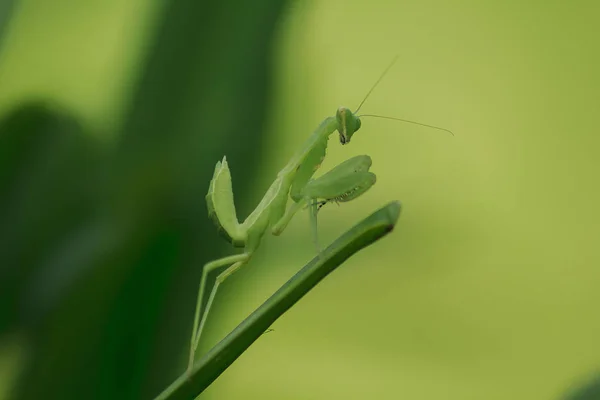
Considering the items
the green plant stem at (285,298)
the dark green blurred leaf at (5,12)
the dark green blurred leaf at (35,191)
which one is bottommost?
the dark green blurred leaf at (35,191)

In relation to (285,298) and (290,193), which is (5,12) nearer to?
(290,193)

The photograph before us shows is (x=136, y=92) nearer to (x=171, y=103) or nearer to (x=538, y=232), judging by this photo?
(x=171, y=103)

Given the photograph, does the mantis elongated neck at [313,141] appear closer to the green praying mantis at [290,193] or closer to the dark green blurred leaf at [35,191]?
the green praying mantis at [290,193]

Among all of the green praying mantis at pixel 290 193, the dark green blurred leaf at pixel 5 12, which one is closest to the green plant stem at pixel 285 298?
the green praying mantis at pixel 290 193

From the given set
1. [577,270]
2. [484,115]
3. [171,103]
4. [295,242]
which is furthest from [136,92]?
[577,270]

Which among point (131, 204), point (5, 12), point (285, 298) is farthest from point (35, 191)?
point (285, 298)

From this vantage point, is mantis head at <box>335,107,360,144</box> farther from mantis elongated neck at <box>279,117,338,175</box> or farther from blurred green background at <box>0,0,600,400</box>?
blurred green background at <box>0,0,600,400</box>

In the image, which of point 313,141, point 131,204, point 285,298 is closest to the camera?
point 285,298
